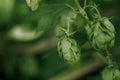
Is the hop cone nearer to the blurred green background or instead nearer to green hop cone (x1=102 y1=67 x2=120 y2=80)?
green hop cone (x1=102 y1=67 x2=120 y2=80)

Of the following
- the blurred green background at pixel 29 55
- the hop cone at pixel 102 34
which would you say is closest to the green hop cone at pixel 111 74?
the hop cone at pixel 102 34

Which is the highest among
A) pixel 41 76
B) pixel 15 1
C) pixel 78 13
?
pixel 78 13

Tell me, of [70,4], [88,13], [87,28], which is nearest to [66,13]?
[70,4]

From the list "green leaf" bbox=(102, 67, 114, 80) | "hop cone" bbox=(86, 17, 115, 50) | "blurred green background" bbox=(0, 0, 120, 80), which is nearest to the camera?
"hop cone" bbox=(86, 17, 115, 50)

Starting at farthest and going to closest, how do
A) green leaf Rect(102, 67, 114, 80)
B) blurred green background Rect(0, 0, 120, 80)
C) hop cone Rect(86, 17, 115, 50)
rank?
blurred green background Rect(0, 0, 120, 80) < green leaf Rect(102, 67, 114, 80) < hop cone Rect(86, 17, 115, 50)

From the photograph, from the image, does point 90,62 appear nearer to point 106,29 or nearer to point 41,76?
point 41,76

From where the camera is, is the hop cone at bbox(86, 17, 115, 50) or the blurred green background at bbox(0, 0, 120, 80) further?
the blurred green background at bbox(0, 0, 120, 80)

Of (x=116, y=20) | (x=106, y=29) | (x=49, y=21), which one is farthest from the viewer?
(x=49, y=21)

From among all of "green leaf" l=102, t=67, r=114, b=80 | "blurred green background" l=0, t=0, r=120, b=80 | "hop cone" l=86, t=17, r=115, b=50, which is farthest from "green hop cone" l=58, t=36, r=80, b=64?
"blurred green background" l=0, t=0, r=120, b=80
